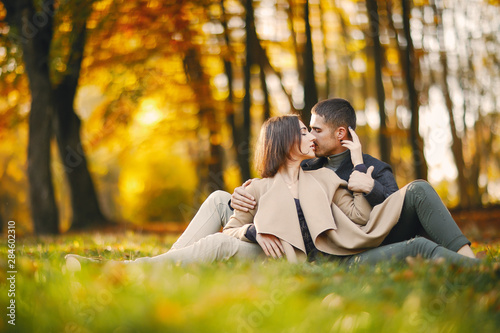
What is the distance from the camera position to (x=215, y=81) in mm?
16516

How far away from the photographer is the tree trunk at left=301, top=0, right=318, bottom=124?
33.1ft

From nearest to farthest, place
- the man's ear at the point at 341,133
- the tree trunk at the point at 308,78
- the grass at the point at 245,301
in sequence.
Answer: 1. the grass at the point at 245,301
2. the man's ear at the point at 341,133
3. the tree trunk at the point at 308,78

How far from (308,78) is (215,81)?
6.64 m

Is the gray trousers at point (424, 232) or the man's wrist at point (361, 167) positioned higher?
the man's wrist at point (361, 167)

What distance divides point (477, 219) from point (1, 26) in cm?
1171

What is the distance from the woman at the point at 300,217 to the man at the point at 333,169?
0.8 inches

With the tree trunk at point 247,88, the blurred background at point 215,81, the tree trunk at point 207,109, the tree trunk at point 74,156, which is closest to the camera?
the blurred background at point 215,81

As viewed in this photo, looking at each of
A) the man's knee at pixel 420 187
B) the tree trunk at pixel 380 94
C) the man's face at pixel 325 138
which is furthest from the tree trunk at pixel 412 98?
the man's knee at pixel 420 187

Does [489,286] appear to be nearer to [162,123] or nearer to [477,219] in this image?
[477,219]

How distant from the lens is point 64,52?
450 inches

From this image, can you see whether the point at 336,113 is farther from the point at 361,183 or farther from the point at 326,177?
the point at 361,183

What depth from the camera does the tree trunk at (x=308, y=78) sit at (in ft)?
33.1

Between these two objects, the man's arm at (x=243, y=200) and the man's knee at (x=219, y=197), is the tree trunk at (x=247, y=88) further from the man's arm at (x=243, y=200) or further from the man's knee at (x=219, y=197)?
the man's arm at (x=243, y=200)

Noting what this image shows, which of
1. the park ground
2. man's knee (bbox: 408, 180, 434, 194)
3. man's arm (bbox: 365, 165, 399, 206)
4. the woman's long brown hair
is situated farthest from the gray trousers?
the woman's long brown hair
